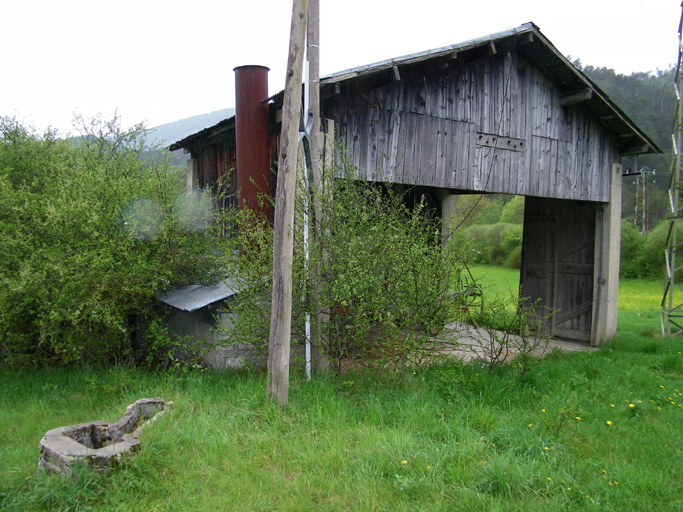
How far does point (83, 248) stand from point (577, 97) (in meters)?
8.84

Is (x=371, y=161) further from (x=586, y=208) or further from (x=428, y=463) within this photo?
(x=586, y=208)

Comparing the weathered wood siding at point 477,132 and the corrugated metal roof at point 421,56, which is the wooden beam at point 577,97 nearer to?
the weathered wood siding at point 477,132

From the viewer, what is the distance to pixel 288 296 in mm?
4816

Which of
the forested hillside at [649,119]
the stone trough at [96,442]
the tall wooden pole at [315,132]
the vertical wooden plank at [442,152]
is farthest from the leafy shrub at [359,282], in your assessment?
the forested hillside at [649,119]

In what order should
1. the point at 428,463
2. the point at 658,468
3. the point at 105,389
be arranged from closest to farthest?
the point at 428,463
the point at 658,468
the point at 105,389

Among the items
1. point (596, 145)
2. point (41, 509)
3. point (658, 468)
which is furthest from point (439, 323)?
point (596, 145)

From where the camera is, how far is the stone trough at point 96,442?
11.6 feet

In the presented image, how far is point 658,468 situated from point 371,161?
490 cm

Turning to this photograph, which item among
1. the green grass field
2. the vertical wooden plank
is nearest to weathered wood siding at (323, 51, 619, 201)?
the vertical wooden plank

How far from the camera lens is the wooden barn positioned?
6.97 m

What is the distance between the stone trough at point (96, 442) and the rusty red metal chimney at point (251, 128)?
326cm

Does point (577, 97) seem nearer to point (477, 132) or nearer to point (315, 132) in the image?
point (477, 132)

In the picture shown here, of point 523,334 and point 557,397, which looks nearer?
point 557,397

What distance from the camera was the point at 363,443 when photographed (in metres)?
4.12
